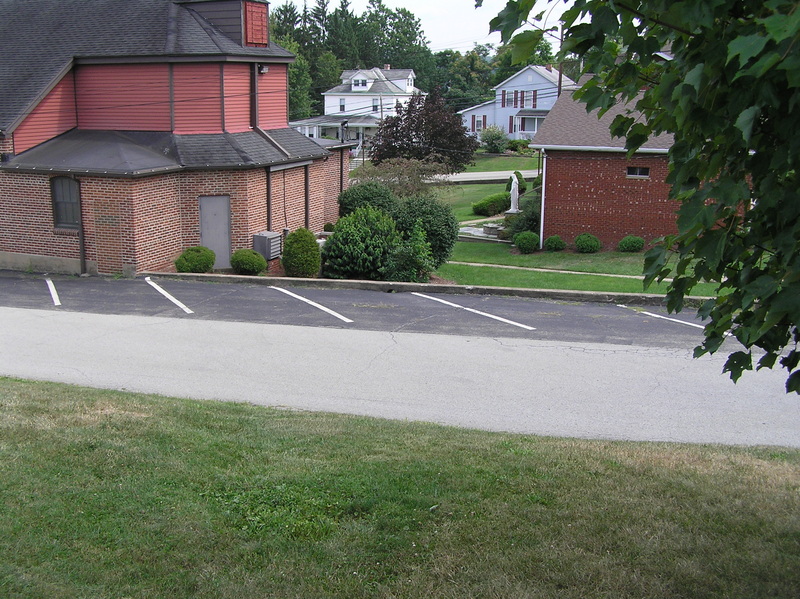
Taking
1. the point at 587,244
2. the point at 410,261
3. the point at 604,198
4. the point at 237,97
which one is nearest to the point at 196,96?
the point at 237,97

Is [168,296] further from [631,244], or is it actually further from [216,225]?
[631,244]

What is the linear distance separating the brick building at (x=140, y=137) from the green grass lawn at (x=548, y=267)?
256 inches

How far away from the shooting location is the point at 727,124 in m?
3.70

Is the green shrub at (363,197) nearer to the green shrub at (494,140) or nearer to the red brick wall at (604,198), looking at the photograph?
the red brick wall at (604,198)

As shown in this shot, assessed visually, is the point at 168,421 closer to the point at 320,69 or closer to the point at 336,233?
the point at 336,233

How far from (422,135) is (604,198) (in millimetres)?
25059

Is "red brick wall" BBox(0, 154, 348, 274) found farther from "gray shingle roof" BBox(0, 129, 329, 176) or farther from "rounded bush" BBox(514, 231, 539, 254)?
"rounded bush" BBox(514, 231, 539, 254)

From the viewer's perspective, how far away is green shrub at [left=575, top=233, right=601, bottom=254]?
2966 centimetres

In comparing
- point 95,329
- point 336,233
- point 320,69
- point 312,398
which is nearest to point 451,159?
point 336,233

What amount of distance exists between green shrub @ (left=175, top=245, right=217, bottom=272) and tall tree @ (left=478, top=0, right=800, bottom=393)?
19.1 metres

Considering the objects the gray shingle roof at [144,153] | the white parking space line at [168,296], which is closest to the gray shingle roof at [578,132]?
the gray shingle roof at [144,153]

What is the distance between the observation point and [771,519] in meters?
6.07

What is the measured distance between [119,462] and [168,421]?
64.9 inches

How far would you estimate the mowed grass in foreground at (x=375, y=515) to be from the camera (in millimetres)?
5055
